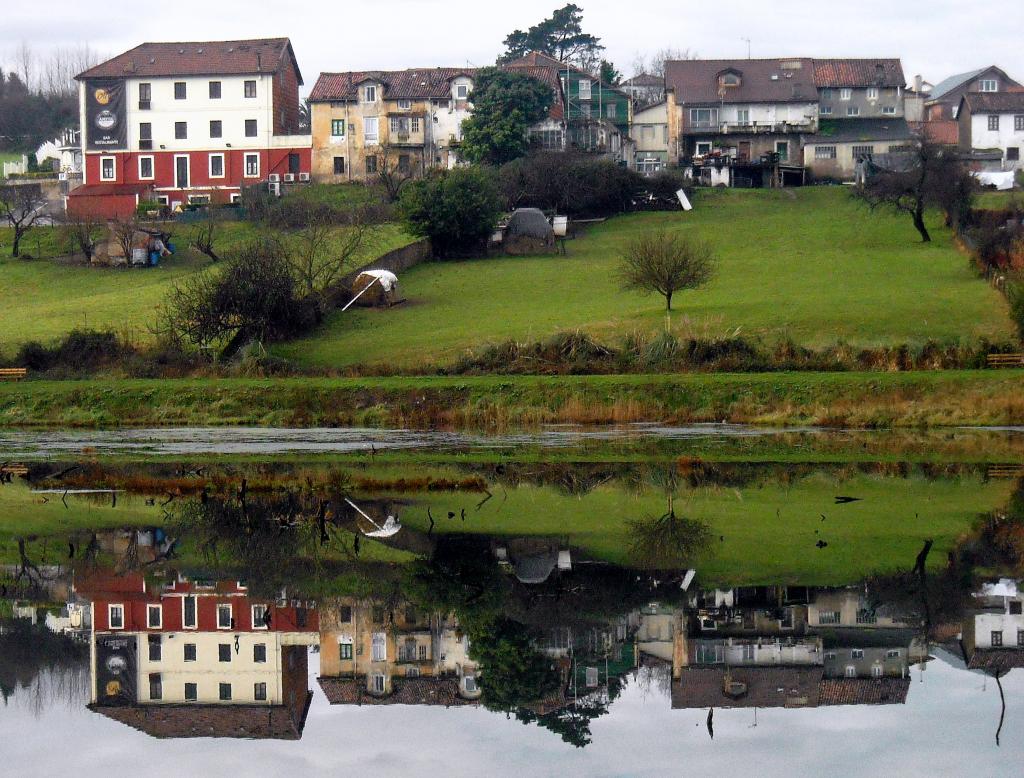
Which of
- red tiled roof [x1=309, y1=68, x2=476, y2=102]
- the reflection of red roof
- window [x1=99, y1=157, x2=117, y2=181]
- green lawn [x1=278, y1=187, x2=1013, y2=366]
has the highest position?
red tiled roof [x1=309, y1=68, x2=476, y2=102]

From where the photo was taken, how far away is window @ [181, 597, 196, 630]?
654 inches

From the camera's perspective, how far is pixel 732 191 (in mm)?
83562

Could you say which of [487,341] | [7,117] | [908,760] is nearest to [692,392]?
[487,341]

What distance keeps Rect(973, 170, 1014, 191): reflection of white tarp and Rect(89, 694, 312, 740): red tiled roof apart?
239ft

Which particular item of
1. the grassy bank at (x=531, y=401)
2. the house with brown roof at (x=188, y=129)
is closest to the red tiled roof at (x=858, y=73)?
the house with brown roof at (x=188, y=129)

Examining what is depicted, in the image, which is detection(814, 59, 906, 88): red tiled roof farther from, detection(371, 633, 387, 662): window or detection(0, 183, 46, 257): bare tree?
detection(371, 633, 387, 662): window

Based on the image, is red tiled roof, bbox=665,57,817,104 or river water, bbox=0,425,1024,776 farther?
red tiled roof, bbox=665,57,817,104

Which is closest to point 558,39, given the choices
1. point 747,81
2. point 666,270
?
point 747,81

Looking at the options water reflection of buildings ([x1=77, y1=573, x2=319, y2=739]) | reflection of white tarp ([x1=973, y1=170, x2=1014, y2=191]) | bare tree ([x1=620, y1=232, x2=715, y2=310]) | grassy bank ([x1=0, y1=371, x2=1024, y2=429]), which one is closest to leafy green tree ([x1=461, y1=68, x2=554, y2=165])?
reflection of white tarp ([x1=973, y1=170, x2=1014, y2=191])

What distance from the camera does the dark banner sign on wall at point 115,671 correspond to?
13891mm

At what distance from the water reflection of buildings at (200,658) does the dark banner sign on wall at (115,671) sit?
0.04ft

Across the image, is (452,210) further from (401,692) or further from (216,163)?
(401,692)

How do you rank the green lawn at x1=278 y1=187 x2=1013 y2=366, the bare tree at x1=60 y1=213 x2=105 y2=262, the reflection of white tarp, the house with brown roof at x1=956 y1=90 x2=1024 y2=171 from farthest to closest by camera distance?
1. the house with brown roof at x1=956 y1=90 x2=1024 y2=171
2. the reflection of white tarp
3. the bare tree at x1=60 y1=213 x2=105 y2=262
4. the green lawn at x1=278 y1=187 x2=1013 y2=366

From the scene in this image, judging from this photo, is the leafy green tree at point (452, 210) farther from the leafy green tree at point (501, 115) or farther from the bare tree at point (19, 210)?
the bare tree at point (19, 210)
